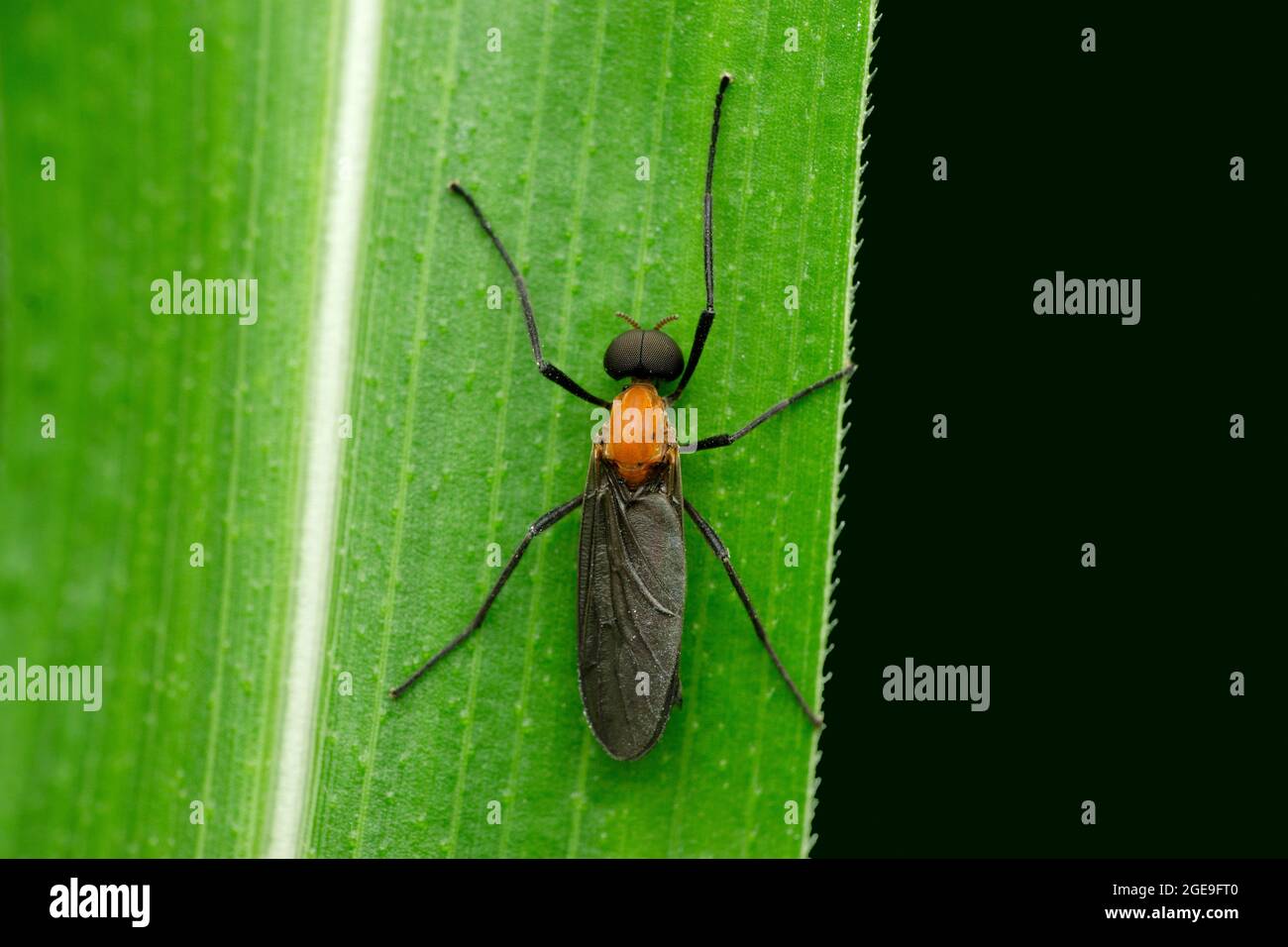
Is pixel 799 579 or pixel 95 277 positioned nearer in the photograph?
pixel 95 277

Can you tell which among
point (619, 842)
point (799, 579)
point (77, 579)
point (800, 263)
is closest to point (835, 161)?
point (800, 263)

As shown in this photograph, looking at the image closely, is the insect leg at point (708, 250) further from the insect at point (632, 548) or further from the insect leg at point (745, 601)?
the insect leg at point (745, 601)

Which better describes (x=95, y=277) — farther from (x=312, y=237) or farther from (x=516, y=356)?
(x=516, y=356)

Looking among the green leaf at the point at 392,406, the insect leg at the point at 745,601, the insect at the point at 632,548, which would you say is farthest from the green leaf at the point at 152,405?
the insect leg at the point at 745,601

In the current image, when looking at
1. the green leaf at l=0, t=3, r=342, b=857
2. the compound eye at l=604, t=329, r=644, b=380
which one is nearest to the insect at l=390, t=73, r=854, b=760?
the compound eye at l=604, t=329, r=644, b=380

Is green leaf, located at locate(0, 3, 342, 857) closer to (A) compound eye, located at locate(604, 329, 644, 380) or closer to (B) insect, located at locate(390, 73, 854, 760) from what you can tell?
(B) insect, located at locate(390, 73, 854, 760)

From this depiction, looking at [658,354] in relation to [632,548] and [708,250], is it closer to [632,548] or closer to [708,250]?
[708,250]

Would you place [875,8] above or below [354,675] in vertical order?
above
